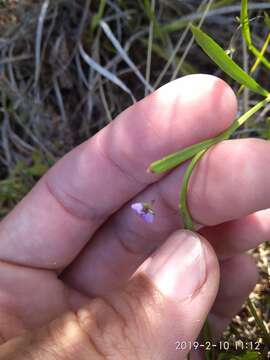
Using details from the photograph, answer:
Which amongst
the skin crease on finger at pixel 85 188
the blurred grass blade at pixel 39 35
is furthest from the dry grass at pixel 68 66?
the skin crease on finger at pixel 85 188

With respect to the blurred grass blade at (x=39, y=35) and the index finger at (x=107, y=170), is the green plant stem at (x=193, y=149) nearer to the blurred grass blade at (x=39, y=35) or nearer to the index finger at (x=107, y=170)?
the index finger at (x=107, y=170)

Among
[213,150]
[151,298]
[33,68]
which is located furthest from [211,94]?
[33,68]

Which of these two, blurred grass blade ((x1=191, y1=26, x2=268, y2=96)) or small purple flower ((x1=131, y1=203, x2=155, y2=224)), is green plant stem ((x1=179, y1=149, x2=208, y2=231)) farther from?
blurred grass blade ((x1=191, y1=26, x2=268, y2=96))

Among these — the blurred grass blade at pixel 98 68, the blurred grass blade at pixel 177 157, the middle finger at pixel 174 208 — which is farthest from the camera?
the blurred grass blade at pixel 98 68

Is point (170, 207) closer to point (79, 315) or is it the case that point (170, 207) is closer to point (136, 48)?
point (79, 315)

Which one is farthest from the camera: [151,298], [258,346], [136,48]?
[136,48]

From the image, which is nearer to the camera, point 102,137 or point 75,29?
point 102,137

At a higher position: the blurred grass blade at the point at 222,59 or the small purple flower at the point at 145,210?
the blurred grass blade at the point at 222,59

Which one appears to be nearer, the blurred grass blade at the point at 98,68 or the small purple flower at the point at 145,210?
the small purple flower at the point at 145,210

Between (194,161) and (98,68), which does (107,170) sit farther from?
(98,68)
